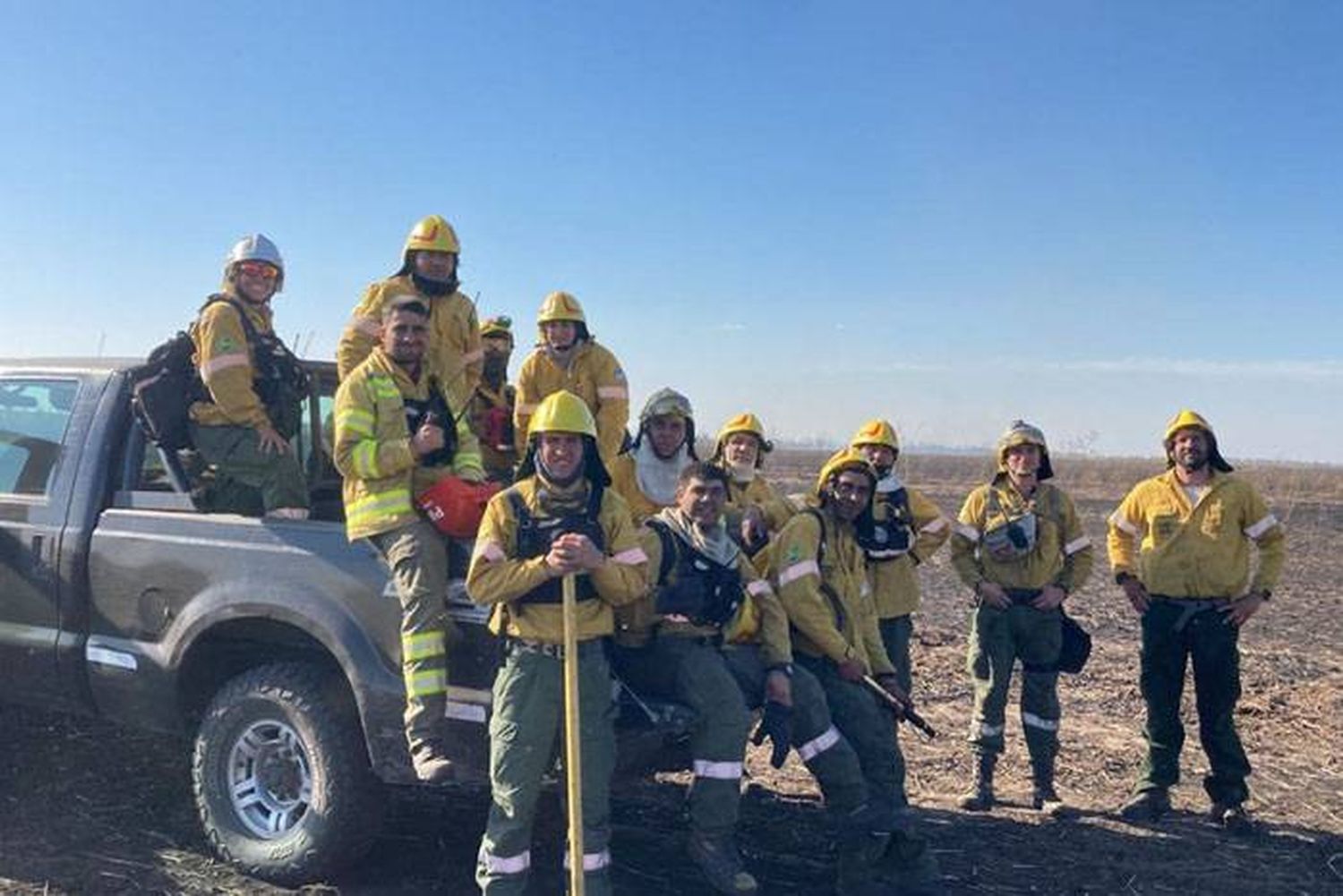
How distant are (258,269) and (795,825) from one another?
144 inches

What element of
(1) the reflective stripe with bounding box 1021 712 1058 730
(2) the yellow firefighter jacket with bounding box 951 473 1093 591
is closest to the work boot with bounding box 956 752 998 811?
(1) the reflective stripe with bounding box 1021 712 1058 730

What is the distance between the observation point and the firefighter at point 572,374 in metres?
5.88

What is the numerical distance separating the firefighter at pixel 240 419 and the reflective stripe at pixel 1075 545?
389 centimetres

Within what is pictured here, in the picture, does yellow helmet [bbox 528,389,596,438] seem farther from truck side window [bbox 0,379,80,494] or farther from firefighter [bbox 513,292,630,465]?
truck side window [bbox 0,379,80,494]

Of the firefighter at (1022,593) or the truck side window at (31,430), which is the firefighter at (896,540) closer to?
the firefighter at (1022,593)

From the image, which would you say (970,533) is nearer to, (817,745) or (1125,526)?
(1125,526)

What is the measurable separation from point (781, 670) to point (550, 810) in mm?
1589

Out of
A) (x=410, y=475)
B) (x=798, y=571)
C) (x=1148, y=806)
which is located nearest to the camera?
(x=410, y=475)

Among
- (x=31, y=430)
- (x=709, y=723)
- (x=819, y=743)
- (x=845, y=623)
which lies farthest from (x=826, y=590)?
(x=31, y=430)

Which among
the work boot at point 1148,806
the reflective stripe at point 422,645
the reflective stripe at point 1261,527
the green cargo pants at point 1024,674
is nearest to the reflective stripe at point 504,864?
the reflective stripe at point 422,645

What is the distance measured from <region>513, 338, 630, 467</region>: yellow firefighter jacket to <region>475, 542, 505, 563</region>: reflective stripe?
7.03ft

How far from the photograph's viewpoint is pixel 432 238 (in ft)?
17.3

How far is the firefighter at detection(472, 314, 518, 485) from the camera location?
6.02m

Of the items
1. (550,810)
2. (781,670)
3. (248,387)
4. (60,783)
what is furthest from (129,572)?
(781,670)
